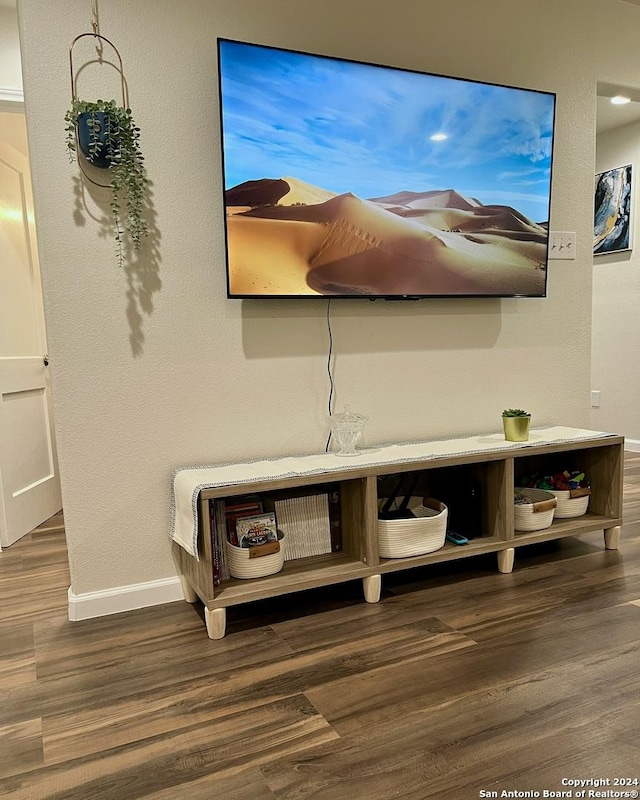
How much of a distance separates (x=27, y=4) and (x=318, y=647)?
2128mm

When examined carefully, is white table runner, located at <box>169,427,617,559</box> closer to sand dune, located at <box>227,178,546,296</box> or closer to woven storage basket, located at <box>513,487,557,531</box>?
woven storage basket, located at <box>513,487,557,531</box>

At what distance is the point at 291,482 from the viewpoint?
199cm

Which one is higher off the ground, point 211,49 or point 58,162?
point 211,49

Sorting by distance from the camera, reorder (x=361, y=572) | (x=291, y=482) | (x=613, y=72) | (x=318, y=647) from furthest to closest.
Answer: (x=613, y=72) < (x=361, y=572) < (x=291, y=482) < (x=318, y=647)

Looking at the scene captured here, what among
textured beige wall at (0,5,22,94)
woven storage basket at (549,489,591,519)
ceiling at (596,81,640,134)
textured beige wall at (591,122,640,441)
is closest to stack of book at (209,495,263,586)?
woven storage basket at (549,489,591,519)

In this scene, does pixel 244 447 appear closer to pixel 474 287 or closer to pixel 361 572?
pixel 361 572

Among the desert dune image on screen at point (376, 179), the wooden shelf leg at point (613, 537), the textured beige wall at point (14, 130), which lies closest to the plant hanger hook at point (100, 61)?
the desert dune image on screen at point (376, 179)

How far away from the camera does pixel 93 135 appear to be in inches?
75.4

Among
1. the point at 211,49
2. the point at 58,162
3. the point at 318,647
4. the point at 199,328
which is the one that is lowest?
the point at 318,647

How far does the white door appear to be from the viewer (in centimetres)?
299

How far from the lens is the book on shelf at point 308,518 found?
7.23 ft

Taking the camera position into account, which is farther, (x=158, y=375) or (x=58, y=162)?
(x=158, y=375)

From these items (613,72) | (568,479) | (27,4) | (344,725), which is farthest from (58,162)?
(613,72)

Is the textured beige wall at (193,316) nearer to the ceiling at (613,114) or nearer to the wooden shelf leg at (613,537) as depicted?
the wooden shelf leg at (613,537)
